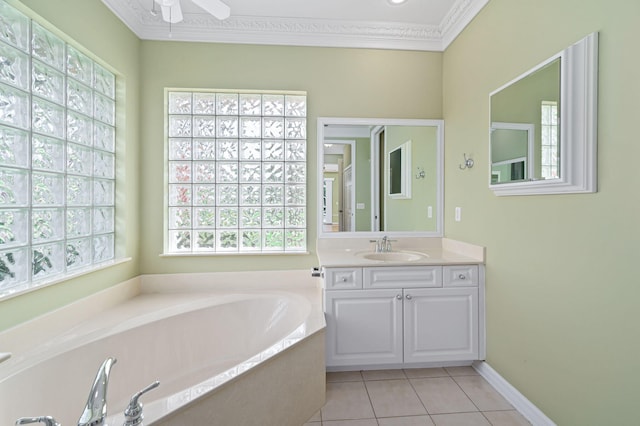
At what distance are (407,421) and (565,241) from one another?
1.22 meters

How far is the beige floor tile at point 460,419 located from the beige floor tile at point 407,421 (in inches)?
1.6

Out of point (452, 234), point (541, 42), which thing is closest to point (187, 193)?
point (452, 234)

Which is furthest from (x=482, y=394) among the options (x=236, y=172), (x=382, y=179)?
(x=236, y=172)

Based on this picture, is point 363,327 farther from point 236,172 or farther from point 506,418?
point 236,172

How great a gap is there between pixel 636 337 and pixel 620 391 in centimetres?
24

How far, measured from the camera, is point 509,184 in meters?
1.71

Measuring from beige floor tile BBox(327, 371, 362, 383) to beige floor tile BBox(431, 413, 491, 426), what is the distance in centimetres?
53

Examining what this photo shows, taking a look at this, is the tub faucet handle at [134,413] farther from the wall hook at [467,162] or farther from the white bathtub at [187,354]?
the wall hook at [467,162]

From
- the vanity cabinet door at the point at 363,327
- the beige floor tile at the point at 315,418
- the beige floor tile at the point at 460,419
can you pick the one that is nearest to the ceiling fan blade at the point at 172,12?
the vanity cabinet door at the point at 363,327

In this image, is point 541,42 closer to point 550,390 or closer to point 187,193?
point 550,390

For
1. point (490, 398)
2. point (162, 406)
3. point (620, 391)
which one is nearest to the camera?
point (162, 406)

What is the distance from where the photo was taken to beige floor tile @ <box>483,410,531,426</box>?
165 centimetres

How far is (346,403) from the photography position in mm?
Answer: 1820

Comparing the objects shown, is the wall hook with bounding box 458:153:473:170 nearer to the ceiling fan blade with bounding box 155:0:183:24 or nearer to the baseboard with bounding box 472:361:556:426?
the baseboard with bounding box 472:361:556:426
